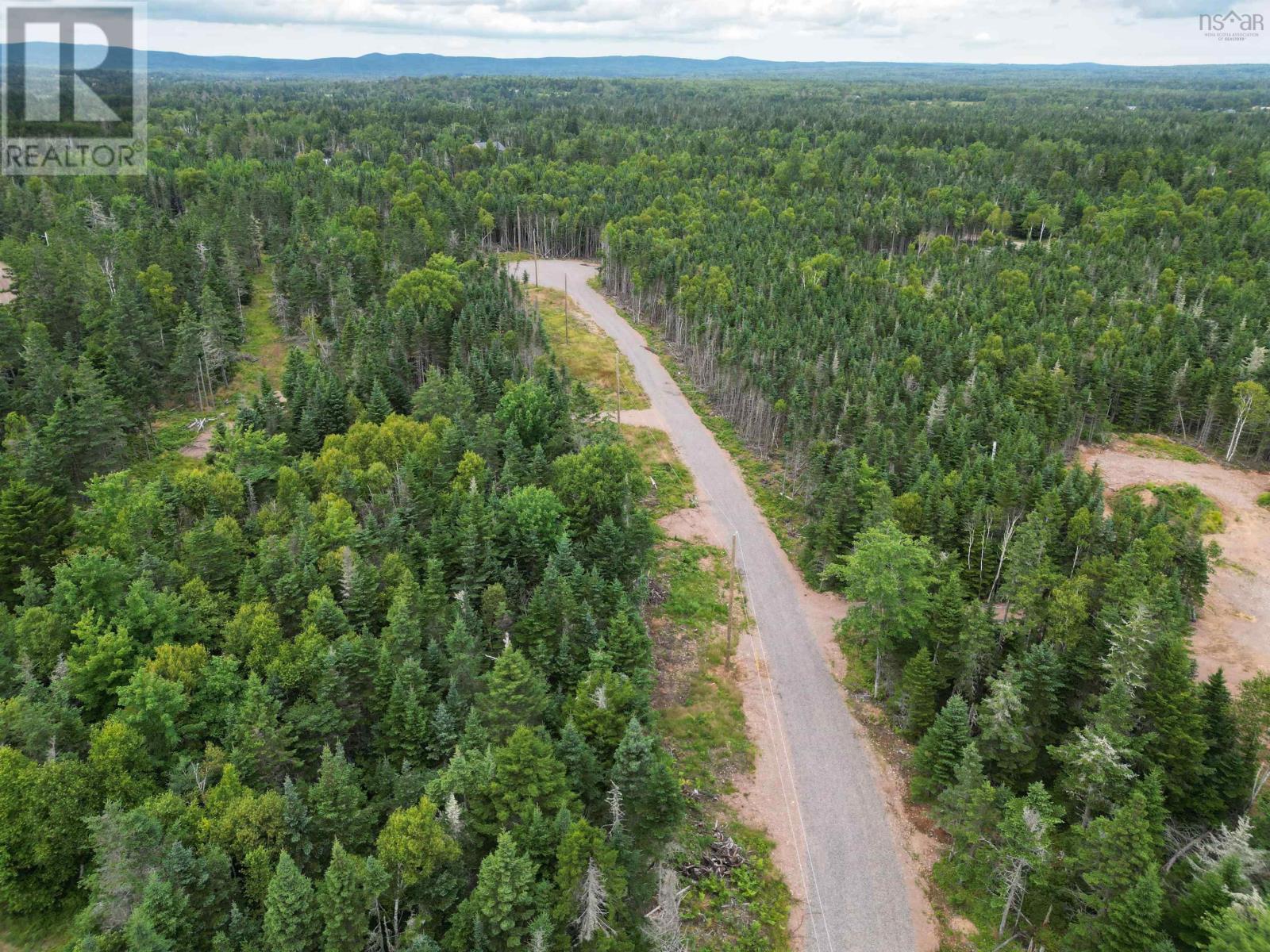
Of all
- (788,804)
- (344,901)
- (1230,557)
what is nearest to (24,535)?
(344,901)

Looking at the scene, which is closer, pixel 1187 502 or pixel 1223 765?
pixel 1223 765

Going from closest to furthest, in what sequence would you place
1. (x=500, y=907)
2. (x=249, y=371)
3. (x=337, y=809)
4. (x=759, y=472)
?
(x=500, y=907), (x=337, y=809), (x=759, y=472), (x=249, y=371)

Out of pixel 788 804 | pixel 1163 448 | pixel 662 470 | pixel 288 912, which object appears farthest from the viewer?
pixel 1163 448

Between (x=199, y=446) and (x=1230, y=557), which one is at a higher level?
(x=1230, y=557)

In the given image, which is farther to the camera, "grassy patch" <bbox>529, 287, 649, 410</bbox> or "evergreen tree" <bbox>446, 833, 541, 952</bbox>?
"grassy patch" <bbox>529, 287, 649, 410</bbox>

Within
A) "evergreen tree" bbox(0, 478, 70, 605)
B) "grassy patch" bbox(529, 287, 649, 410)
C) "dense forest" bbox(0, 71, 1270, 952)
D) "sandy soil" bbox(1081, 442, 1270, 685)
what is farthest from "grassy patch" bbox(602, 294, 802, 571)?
"evergreen tree" bbox(0, 478, 70, 605)

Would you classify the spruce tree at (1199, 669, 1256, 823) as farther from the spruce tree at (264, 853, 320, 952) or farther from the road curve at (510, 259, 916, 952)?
the spruce tree at (264, 853, 320, 952)

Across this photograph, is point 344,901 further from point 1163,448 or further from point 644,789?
point 1163,448
